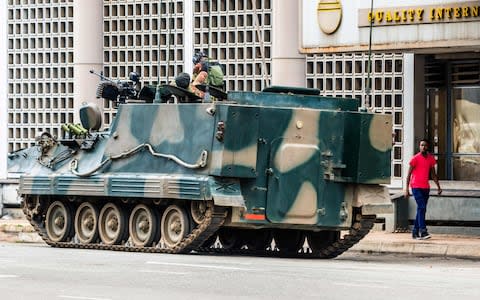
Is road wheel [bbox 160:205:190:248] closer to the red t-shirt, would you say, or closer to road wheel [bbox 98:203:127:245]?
road wheel [bbox 98:203:127:245]

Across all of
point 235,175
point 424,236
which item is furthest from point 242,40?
point 235,175

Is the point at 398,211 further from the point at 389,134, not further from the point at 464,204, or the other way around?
the point at 389,134

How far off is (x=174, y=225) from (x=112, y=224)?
141cm

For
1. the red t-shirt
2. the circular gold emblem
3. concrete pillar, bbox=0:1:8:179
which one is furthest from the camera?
concrete pillar, bbox=0:1:8:179

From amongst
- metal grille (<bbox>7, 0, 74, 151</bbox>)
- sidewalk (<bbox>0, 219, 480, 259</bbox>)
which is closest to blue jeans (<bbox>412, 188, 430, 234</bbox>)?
sidewalk (<bbox>0, 219, 480, 259</bbox>)

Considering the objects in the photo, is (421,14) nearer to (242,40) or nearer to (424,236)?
(424,236)

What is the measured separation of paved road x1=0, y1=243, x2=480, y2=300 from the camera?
48.7 feet

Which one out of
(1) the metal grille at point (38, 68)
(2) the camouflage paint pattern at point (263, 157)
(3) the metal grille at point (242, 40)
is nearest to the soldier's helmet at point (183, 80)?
(2) the camouflage paint pattern at point (263, 157)

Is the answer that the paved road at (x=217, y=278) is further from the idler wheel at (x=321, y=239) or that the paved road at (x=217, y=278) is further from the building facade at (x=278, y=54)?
the building facade at (x=278, y=54)

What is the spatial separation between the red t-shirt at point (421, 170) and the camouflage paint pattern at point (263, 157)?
3218 mm

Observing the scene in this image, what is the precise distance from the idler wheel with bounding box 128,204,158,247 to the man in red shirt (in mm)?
5005

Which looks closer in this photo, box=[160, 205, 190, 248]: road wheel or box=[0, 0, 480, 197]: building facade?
box=[160, 205, 190, 248]: road wheel

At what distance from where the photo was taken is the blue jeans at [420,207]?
25.6 meters

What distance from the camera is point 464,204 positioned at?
26.9 metres
